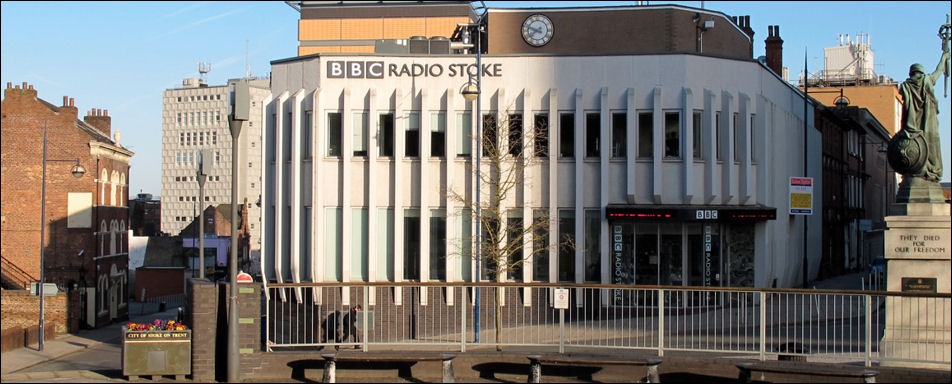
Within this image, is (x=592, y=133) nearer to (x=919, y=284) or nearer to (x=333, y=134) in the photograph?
(x=333, y=134)

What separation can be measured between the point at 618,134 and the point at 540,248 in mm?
4088

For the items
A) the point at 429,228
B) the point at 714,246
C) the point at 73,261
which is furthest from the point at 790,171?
the point at 73,261

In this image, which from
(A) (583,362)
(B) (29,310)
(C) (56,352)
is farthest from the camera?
(B) (29,310)

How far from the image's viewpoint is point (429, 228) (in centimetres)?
2962

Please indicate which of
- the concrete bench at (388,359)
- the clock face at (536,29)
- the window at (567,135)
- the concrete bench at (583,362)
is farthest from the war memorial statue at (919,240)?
the clock face at (536,29)

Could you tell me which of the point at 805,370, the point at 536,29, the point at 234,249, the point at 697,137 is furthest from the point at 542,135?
the point at 805,370

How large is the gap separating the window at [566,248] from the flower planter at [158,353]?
1539 centimetres

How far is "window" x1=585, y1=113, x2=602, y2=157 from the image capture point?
96.7 ft

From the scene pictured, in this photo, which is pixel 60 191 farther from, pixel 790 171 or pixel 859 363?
pixel 859 363

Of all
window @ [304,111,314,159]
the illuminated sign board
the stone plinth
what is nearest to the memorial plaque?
the stone plinth

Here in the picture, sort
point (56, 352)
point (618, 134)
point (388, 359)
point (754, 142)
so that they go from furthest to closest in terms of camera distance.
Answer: point (56, 352) → point (754, 142) → point (618, 134) → point (388, 359)

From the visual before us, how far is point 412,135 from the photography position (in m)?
29.8

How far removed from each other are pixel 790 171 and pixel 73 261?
35533 mm

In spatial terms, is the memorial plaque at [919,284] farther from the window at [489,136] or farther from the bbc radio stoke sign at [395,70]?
the bbc radio stoke sign at [395,70]
